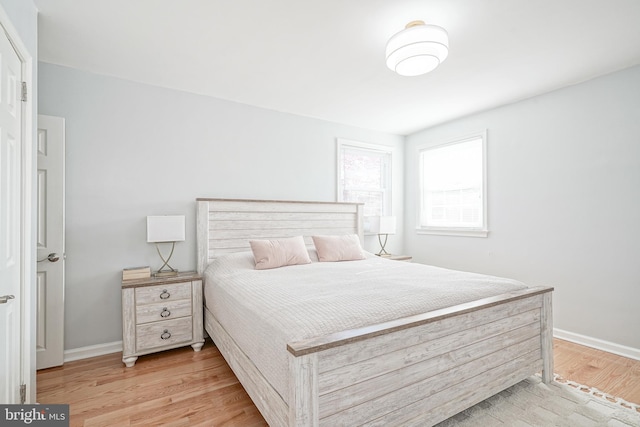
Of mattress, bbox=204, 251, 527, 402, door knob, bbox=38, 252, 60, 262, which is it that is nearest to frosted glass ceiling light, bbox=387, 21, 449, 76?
mattress, bbox=204, 251, 527, 402

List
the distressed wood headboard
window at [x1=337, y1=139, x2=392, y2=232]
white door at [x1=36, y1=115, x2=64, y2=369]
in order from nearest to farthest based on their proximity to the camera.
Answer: white door at [x1=36, y1=115, x2=64, y2=369]
the distressed wood headboard
window at [x1=337, y1=139, x2=392, y2=232]

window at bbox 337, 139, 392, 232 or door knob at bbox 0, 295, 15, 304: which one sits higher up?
window at bbox 337, 139, 392, 232

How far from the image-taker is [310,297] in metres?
1.83

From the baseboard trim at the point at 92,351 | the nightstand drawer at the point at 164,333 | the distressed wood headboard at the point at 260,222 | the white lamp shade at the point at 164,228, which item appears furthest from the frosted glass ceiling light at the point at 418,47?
the baseboard trim at the point at 92,351

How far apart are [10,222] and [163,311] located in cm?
141

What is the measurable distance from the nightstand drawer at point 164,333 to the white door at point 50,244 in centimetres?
66

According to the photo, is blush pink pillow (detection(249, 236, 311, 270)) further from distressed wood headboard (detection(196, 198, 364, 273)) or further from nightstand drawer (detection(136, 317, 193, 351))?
nightstand drawer (detection(136, 317, 193, 351))

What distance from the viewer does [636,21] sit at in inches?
81.3

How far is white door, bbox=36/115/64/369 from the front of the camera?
244cm

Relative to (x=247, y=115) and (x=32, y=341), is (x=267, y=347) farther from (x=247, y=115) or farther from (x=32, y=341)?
(x=247, y=115)

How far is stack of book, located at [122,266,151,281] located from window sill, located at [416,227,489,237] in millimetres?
3621

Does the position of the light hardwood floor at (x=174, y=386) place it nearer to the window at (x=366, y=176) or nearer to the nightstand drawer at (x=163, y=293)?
the nightstand drawer at (x=163, y=293)

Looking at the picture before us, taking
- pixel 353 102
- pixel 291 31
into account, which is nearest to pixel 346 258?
pixel 353 102

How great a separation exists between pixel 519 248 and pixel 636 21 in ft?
7.24
